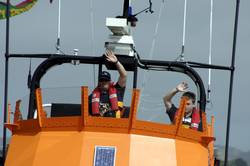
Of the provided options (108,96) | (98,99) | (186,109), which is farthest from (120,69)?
(186,109)

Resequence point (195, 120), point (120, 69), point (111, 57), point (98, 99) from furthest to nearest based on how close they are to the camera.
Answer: point (195, 120) < point (111, 57) < point (120, 69) < point (98, 99)

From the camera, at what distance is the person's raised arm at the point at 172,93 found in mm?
13555

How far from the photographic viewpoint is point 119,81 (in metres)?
13.6

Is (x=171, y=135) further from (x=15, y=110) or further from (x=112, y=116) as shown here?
(x=15, y=110)

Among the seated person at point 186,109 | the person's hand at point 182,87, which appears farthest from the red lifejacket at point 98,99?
the person's hand at point 182,87

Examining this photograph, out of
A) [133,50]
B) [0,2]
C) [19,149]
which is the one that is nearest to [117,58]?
[133,50]

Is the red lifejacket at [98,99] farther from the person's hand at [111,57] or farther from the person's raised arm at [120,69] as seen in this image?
the person's hand at [111,57]

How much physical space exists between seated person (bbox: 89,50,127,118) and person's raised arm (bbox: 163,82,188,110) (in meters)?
0.65

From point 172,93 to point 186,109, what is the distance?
1.19ft

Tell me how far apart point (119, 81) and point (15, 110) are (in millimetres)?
1803

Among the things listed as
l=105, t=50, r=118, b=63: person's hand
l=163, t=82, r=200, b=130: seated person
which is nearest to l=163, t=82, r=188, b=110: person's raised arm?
l=163, t=82, r=200, b=130: seated person

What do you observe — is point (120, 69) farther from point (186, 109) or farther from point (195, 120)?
point (195, 120)

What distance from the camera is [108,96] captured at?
527 inches

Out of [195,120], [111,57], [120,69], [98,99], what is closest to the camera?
[98,99]
